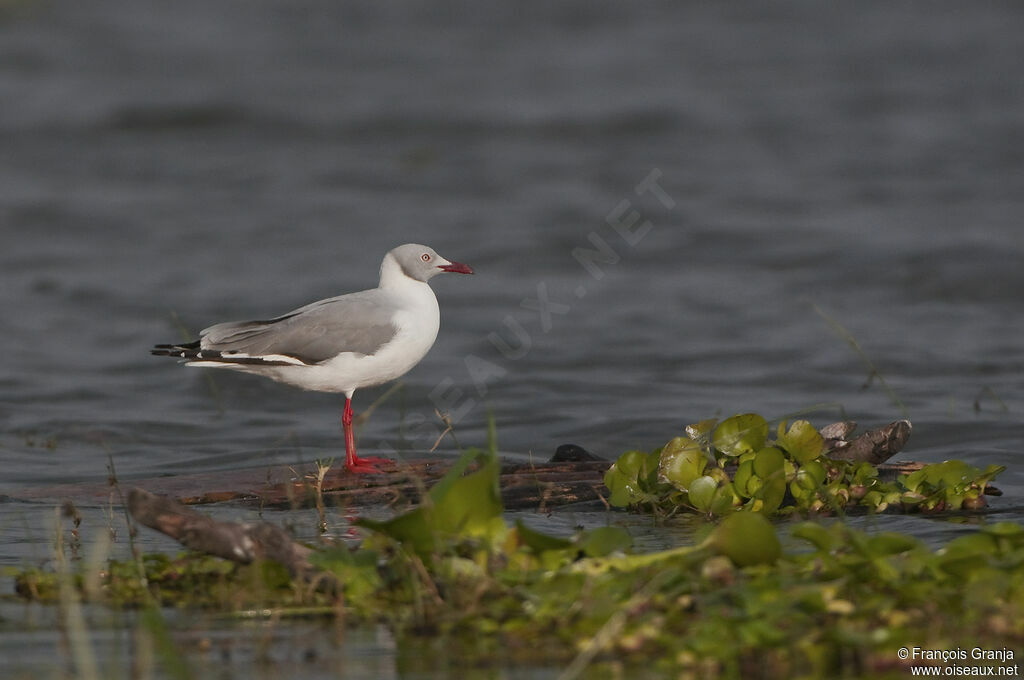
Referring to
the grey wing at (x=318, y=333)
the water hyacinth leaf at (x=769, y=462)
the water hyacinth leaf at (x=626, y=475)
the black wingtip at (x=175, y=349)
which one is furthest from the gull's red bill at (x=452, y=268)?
the water hyacinth leaf at (x=769, y=462)

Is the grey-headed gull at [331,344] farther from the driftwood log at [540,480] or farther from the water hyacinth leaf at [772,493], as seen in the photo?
the water hyacinth leaf at [772,493]

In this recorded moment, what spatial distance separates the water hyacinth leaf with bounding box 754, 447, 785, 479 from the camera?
5051mm

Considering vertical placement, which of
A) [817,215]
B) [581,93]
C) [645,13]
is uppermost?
[645,13]

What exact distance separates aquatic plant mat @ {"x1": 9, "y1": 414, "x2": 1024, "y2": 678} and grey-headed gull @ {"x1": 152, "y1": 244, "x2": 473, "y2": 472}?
7.18ft

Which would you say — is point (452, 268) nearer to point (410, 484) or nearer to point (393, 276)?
point (393, 276)

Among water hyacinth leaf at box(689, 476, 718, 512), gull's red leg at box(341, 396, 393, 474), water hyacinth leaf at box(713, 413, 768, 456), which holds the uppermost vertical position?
gull's red leg at box(341, 396, 393, 474)

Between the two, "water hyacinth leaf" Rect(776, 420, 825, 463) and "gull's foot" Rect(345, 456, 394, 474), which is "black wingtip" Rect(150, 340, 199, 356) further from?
"water hyacinth leaf" Rect(776, 420, 825, 463)

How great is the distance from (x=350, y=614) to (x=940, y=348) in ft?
22.3

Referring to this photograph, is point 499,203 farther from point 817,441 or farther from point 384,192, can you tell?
point 817,441

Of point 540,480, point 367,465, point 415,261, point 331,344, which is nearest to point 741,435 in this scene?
point 540,480

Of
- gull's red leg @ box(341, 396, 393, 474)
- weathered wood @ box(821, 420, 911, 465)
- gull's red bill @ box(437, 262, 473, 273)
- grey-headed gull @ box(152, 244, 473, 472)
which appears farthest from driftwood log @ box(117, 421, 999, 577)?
gull's red bill @ box(437, 262, 473, 273)

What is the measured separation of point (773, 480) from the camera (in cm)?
504

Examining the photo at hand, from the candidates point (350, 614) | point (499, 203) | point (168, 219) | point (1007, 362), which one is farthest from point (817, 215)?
point (350, 614)

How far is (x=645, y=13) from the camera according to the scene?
20828 mm
